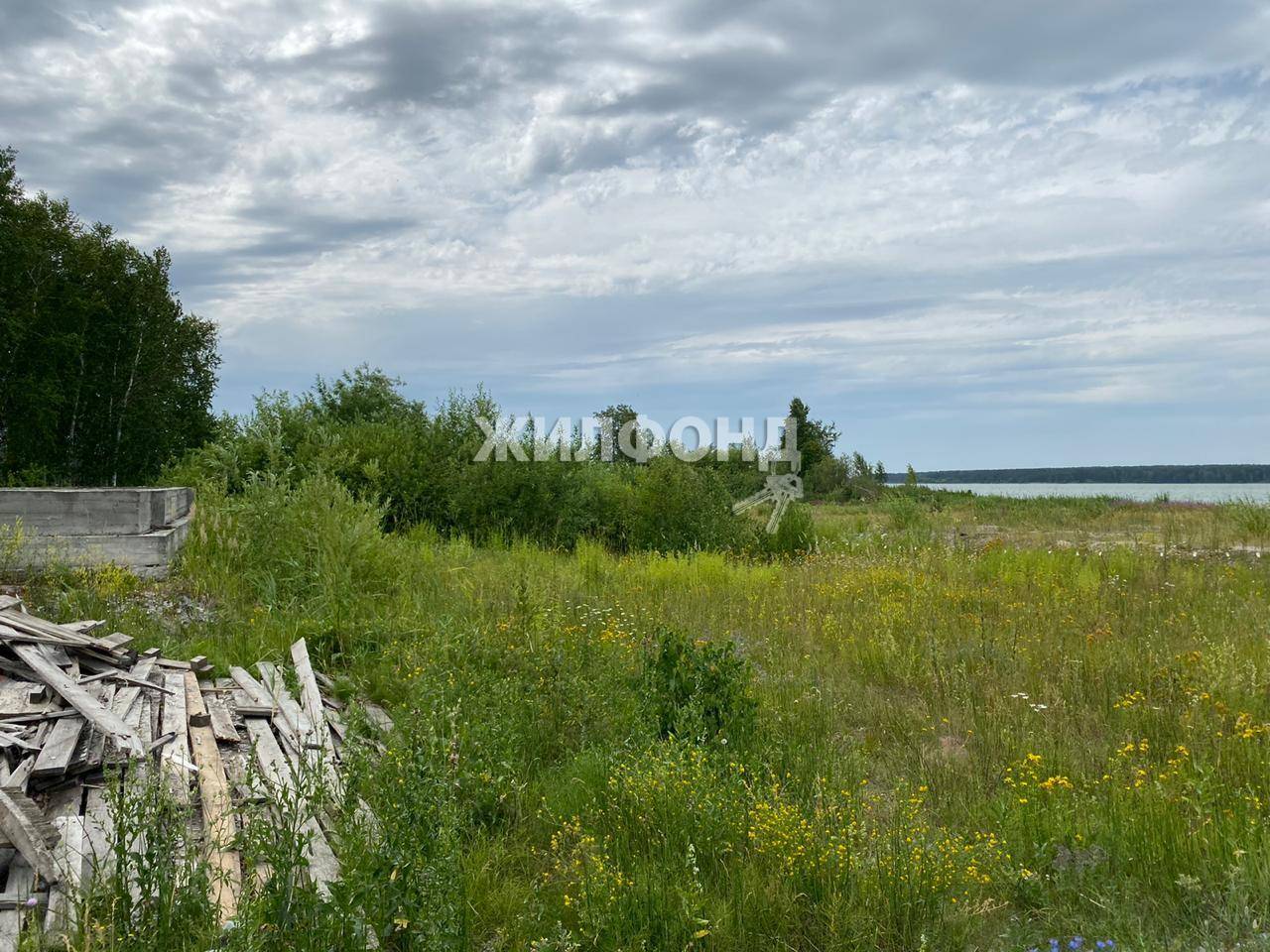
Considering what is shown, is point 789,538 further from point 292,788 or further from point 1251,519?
point 292,788

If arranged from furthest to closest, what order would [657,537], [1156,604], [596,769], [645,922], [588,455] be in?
[588,455] < [657,537] < [1156,604] < [596,769] < [645,922]

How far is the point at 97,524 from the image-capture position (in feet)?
30.3

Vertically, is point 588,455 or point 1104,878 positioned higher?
point 588,455

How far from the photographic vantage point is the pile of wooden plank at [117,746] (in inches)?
136

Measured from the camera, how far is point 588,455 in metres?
15.4

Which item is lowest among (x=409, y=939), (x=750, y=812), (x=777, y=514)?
(x=409, y=939)

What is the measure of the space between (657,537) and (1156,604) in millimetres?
7363

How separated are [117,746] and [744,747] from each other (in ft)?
10.4

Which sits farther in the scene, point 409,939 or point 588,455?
point 588,455

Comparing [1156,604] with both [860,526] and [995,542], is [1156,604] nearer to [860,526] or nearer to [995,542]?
[995,542]

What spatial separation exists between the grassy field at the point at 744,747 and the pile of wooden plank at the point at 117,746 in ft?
1.02

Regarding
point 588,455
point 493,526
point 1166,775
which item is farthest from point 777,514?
point 1166,775

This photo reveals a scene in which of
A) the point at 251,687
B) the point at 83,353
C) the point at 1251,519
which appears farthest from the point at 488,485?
the point at 83,353

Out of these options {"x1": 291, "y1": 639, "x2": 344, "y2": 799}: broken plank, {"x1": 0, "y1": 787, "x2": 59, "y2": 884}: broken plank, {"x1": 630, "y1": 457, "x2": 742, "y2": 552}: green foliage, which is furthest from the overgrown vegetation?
{"x1": 0, "y1": 787, "x2": 59, "y2": 884}: broken plank
